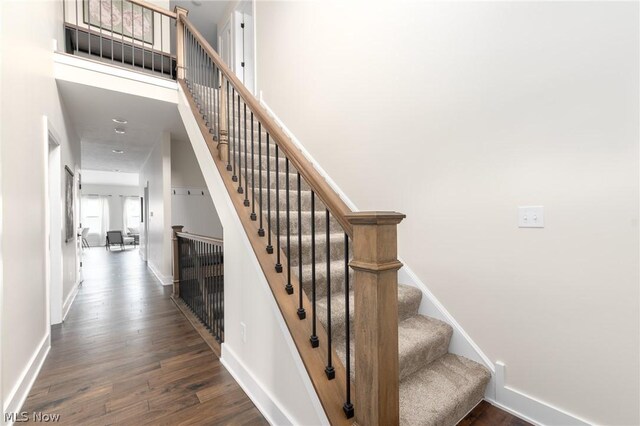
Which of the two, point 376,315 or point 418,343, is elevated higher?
point 376,315

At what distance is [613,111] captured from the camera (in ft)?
4.36

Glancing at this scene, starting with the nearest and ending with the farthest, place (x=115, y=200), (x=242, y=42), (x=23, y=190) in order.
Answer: (x=23, y=190) < (x=242, y=42) < (x=115, y=200)

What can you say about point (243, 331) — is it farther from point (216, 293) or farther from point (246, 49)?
point (246, 49)

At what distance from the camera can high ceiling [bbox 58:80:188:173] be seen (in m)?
3.47

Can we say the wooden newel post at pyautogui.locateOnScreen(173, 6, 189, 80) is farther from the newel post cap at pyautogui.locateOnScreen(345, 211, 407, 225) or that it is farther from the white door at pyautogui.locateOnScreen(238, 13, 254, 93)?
the newel post cap at pyautogui.locateOnScreen(345, 211, 407, 225)

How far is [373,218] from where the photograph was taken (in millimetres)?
1030

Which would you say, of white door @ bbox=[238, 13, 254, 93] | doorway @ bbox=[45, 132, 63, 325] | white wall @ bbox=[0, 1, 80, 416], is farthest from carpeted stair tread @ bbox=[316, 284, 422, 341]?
white door @ bbox=[238, 13, 254, 93]

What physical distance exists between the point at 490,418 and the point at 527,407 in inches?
8.0

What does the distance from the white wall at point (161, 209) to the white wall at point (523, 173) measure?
12.4 feet

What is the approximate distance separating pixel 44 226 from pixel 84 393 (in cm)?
144

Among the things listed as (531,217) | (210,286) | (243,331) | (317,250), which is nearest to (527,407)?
(531,217)

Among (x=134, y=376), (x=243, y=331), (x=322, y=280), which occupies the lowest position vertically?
(x=134, y=376)

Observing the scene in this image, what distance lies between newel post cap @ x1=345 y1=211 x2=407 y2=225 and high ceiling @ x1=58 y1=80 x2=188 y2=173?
11.8ft

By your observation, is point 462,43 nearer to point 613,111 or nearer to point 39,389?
point 613,111
